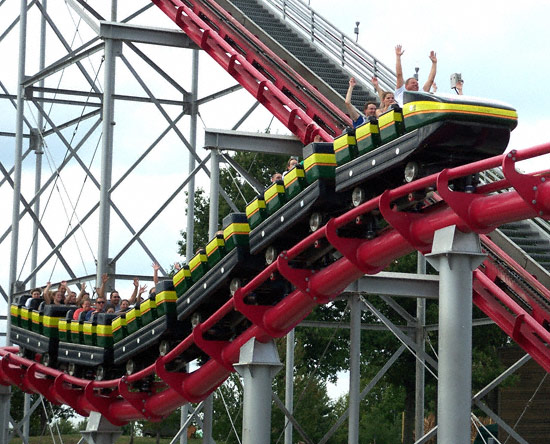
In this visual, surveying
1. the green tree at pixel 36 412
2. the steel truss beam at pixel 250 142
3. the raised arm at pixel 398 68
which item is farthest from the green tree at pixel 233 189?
the raised arm at pixel 398 68

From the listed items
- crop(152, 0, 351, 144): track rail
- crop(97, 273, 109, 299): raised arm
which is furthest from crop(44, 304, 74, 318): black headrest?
crop(152, 0, 351, 144): track rail

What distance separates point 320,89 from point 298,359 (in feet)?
55.4

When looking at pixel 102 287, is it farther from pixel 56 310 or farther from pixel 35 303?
pixel 35 303

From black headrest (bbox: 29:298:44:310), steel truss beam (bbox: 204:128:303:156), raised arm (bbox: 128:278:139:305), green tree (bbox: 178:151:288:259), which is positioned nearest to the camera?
steel truss beam (bbox: 204:128:303:156)

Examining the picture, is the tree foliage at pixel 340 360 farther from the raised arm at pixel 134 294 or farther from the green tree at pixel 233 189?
the raised arm at pixel 134 294

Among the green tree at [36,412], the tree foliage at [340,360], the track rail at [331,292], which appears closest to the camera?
the track rail at [331,292]

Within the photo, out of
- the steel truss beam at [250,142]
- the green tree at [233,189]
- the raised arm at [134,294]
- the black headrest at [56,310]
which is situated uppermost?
the green tree at [233,189]

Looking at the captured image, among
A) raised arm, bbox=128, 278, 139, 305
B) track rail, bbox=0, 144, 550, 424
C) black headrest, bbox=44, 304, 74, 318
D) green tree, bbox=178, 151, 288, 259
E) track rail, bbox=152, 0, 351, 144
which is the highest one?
green tree, bbox=178, 151, 288, 259

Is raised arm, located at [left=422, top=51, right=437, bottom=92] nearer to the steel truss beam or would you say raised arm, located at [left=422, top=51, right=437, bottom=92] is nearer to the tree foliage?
the steel truss beam

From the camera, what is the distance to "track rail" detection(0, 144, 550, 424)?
1017 cm

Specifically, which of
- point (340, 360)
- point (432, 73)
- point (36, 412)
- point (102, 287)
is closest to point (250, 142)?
point (102, 287)

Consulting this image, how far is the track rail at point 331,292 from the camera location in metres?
10.2

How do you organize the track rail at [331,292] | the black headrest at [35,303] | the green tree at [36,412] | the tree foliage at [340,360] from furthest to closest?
the green tree at [36,412] → the tree foliage at [340,360] → the black headrest at [35,303] → the track rail at [331,292]

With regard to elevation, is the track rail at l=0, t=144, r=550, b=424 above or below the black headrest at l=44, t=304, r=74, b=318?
below
